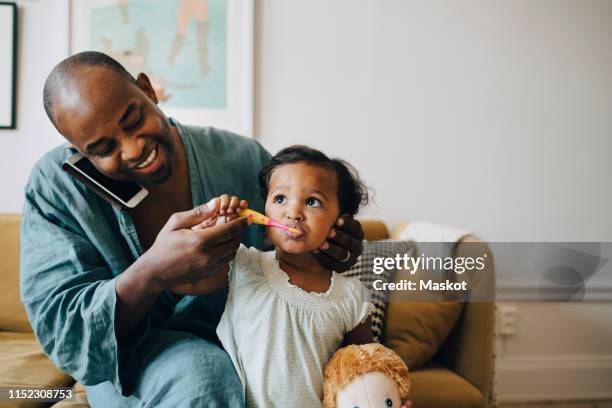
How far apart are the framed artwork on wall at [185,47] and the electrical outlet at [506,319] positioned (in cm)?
133

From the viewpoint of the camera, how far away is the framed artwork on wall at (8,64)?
1.82 meters

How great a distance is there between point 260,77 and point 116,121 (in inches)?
45.7

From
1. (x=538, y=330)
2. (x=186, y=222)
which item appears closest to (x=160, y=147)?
(x=186, y=222)

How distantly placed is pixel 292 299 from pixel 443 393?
0.69 meters

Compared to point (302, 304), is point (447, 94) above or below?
above

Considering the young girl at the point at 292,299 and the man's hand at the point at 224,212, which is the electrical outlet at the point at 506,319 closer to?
the young girl at the point at 292,299

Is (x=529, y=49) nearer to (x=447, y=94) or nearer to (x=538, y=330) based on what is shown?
(x=447, y=94)

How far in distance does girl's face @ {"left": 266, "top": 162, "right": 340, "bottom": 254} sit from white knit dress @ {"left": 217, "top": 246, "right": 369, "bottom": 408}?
85 millimetres

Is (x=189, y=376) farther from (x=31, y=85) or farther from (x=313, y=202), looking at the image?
(x=31, y=85)

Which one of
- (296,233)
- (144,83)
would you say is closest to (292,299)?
(296,233)

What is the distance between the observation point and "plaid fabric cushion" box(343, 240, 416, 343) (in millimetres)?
1464

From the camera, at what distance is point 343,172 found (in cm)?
103

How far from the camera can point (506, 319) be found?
2.13m

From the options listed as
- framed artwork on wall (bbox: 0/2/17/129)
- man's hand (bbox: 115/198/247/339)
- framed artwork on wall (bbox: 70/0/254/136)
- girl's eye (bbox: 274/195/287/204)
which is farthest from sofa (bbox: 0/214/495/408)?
framed artwork on wall (bbox: 70/0/254/136)
